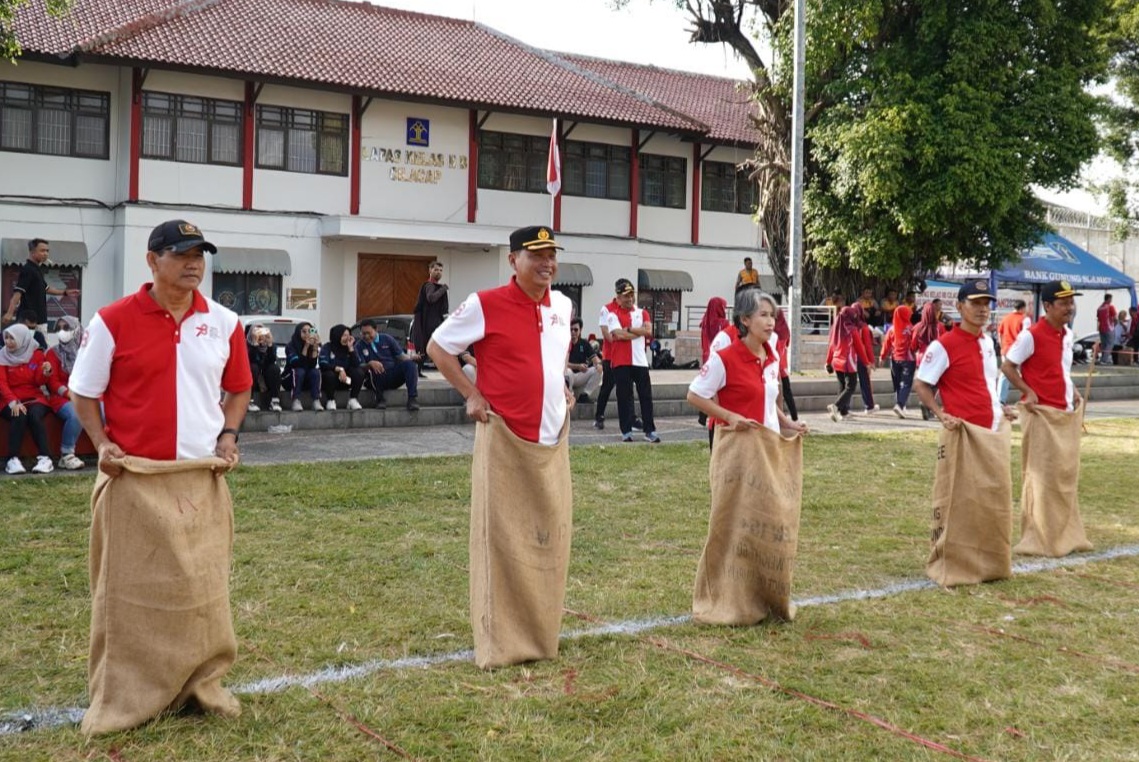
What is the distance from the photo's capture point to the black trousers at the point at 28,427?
1105 cm

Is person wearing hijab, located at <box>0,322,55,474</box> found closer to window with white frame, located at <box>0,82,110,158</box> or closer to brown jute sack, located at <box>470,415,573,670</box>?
brown jute sack, located at <box>470,415,573,670</box>

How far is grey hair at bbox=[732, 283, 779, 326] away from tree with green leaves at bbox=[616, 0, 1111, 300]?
68.7 feet

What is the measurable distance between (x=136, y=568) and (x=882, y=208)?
24831 millimetres

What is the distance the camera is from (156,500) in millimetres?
4492

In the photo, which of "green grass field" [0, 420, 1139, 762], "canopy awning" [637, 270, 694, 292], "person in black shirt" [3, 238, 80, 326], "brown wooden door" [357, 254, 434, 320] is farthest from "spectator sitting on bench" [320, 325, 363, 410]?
"canopy awning" [637, 270, 694, 292]

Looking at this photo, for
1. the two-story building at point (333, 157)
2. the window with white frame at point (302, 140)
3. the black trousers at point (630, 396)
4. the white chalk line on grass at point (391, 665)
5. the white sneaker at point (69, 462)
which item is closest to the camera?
the white chalk line on grass at point (391, 665)

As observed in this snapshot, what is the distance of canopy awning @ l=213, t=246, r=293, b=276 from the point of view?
26.5 meters

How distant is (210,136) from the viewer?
2691cm

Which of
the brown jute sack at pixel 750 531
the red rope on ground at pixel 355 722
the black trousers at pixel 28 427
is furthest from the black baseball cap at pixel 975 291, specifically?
the black trousers at pixel 28 427

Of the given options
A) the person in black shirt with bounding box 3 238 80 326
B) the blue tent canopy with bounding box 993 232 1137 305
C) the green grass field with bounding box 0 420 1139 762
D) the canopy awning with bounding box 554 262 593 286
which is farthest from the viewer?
A: the blue tent canopy with bounding box 993 232 1137 305

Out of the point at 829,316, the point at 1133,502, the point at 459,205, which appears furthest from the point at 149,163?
the point at 1133,502

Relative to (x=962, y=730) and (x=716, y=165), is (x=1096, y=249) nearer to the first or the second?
(x=716, y=165)

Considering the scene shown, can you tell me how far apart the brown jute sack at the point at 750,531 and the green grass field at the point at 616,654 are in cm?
15

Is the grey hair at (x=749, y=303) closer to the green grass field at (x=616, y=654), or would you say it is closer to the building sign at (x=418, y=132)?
the green grass field at (x=616, y=654)
